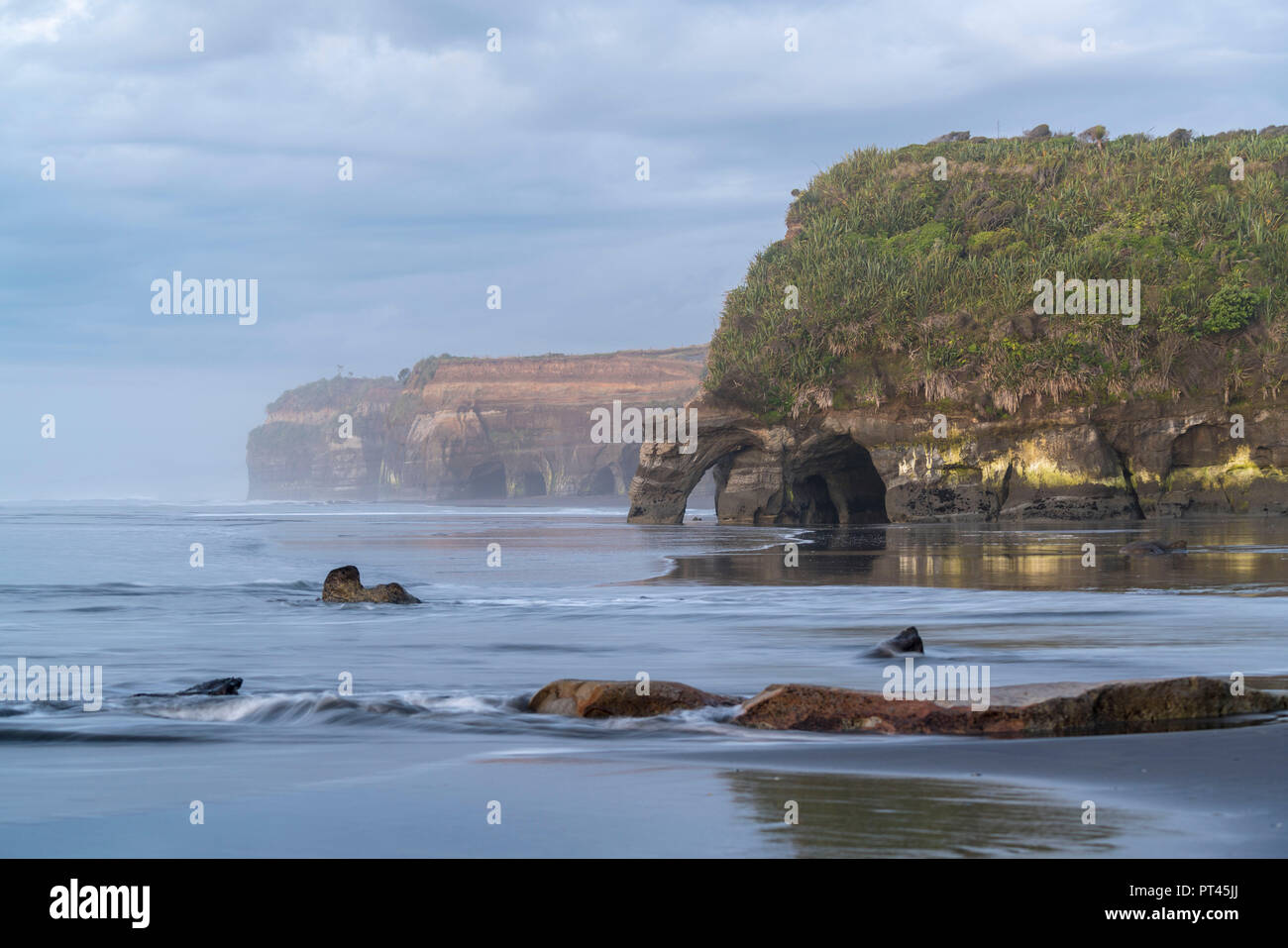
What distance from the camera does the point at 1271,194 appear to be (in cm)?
4544

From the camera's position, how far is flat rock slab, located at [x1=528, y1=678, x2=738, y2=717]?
25.4ft

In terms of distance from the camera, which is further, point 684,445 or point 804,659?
point 684,445

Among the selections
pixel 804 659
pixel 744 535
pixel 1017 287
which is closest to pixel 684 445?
pixel 744 535

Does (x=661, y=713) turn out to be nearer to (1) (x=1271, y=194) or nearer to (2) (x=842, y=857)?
(2) (x=842, y=857)

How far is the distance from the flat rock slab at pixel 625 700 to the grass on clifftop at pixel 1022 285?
35.5 meters

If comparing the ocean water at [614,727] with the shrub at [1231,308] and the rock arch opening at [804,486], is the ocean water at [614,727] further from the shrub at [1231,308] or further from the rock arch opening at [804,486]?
the rock arch opening at [804,486]

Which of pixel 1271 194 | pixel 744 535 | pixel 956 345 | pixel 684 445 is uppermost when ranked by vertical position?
pixel 1271 194

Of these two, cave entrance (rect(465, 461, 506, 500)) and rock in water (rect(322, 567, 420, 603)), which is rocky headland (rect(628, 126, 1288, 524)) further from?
cave entrance (rect(465, 461, 506, 500))

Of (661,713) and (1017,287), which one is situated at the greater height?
(1017,287)

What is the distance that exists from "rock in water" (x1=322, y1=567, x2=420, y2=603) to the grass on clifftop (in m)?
28.6

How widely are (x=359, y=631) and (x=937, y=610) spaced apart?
24.1 feet

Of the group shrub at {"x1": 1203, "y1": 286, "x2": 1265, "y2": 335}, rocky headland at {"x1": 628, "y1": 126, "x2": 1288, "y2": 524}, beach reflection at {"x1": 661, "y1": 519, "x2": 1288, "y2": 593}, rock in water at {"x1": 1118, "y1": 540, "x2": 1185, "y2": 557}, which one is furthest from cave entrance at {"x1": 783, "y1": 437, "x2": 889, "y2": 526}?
rock in water at {"x1": 1118, "y1": 540, "x2": 1185, "y2": 557}

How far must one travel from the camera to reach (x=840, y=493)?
51.5 meters
